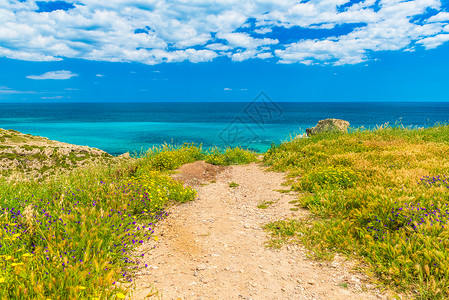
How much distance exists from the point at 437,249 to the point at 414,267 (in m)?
0.56

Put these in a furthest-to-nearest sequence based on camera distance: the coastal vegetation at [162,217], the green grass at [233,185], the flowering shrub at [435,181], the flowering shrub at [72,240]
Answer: the green grass at [233,185] → the flowering shrub at [435,181] → the coastal vegetation at [162,217] → the flowering shrub at [72,240]

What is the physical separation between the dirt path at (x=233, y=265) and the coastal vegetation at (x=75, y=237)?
46 centimetres

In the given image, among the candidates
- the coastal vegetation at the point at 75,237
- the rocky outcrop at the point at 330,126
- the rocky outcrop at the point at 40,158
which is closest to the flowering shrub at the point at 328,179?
the coastal vegetation at the point at 75,237

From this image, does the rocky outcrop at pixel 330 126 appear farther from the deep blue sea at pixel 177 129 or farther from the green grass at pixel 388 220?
the green grass at pixel 388 220

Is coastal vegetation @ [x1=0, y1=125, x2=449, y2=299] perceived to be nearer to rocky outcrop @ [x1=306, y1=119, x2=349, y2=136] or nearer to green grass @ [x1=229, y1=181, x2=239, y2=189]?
green grass @ [x1=229, y1=181, x2=239, y2=189]

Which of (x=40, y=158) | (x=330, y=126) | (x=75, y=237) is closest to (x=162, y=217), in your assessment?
(x=75, y=237)

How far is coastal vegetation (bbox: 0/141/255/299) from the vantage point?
3.21 metres

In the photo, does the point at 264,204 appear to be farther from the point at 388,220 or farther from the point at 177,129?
the point at 177,129

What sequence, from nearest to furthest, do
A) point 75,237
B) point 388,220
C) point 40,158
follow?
point 75,237, point 388,220, point 40,158

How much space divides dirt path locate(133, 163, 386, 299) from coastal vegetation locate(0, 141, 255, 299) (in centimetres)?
46

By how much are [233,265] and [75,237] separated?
8.67 ft

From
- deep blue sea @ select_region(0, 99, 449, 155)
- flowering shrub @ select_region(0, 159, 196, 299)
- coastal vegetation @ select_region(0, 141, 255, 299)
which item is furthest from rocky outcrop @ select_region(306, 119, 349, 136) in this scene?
flowering shrub @ select_region(0, 159, 196, 299)

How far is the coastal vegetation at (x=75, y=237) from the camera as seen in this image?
321cm

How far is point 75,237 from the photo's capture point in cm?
420
